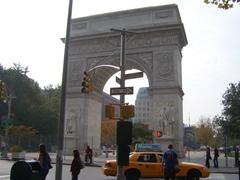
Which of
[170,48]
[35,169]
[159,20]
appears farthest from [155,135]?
[35,169]

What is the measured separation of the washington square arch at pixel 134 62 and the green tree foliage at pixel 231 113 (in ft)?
25.5

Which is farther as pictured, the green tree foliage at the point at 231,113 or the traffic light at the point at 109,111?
the green tree foliage at the point at 231,113

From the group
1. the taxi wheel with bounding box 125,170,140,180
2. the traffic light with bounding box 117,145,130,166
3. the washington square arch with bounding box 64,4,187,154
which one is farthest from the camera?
the washington square arch with bounding box 64,4,187,154

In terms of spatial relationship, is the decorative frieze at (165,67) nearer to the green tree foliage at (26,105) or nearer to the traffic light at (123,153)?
the green tree foliage at (26,105)

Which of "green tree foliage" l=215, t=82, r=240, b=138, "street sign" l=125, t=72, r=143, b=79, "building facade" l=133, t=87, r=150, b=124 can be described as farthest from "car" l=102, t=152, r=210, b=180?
"building facade" l=133, t=87, r=150, b=124

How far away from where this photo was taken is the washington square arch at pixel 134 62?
42.3m

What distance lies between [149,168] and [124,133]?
930cm

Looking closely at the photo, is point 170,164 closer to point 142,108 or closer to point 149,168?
point 149,168

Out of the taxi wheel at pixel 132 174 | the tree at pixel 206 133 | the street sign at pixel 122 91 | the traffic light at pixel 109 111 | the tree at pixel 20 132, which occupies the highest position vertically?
the tree at pixel 206 133

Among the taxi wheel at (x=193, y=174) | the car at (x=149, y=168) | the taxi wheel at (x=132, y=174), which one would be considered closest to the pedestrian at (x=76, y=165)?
the car at (x=149, y=168)

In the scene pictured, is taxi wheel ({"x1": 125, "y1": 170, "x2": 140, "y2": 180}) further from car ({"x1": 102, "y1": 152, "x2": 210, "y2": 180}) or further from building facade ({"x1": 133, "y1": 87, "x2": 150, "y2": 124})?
building facade ({"x1": 133, "y1": 87, "x2": 150, "y2": 124})

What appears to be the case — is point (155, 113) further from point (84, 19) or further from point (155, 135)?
point (84, 19)

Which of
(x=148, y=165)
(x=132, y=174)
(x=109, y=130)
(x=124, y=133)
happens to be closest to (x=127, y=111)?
(x=124, y=133)

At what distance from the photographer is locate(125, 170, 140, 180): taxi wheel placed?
19.8 metres
